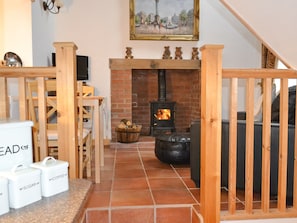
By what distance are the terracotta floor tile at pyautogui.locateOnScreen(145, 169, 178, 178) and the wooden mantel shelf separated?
2141 millimetres

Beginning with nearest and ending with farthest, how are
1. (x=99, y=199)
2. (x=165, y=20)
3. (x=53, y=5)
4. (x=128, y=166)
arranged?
(x=99, y=199) → (x=128, y=166) → (x=53, y=5) → (x=165, y=20)

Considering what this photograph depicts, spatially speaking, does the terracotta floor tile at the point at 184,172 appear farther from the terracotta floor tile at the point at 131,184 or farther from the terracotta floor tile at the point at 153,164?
the terracotta floor tile at the point at 131,184

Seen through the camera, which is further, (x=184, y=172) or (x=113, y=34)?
(x=113, y=34)

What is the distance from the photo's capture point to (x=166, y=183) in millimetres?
2557

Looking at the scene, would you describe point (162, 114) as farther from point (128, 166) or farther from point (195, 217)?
point (195, 217)

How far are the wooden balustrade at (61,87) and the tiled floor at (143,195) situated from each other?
0.41 metres

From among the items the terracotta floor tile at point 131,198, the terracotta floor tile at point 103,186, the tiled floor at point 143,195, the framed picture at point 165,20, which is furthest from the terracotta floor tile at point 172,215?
the framed picture at point 165,20

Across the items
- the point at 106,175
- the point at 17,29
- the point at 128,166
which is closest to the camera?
the point at 106,175

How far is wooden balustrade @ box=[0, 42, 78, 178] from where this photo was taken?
177 cm

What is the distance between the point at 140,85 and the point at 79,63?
1.30 meters

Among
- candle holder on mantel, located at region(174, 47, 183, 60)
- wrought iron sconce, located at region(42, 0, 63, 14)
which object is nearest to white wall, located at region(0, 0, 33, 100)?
wrought iron sconce, located at region(42, 0, 63, 14)

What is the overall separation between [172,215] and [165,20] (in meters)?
3.52

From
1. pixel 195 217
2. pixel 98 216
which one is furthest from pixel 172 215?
pixel 98 216

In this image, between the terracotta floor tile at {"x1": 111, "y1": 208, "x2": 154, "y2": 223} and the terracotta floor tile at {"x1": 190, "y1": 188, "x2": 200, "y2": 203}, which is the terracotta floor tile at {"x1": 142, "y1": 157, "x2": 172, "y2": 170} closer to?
the terracotta floor tile at {"x1": 190, "y1": 188, "x2": 200, "y2": 203}
